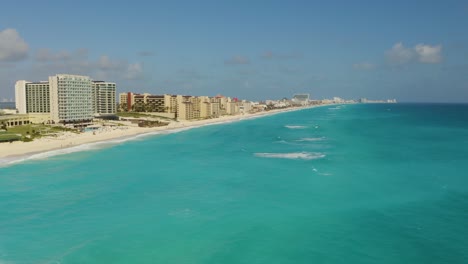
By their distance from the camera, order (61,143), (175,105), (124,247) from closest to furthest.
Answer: (124,247)
(61,143)
(175,105)

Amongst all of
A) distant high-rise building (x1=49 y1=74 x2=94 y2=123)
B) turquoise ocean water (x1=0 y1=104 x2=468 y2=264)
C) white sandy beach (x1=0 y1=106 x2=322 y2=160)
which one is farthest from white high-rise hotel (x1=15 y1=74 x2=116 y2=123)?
turquoise ocean water (x1=0 y1=104 x2=468 y2=264)

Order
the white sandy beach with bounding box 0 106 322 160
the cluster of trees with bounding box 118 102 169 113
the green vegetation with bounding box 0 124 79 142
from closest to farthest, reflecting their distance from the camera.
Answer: the white sandy beach with bounding box 0 106 322 160 < the green vegetation with bounding box 0 124 79 142 < the cluster of trees with bounding box 118 102 169 113

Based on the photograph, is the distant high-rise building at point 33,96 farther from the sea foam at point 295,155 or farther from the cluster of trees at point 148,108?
the sea foam at point 295,155

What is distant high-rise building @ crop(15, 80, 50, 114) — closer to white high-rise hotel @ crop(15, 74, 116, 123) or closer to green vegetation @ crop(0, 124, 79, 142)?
white high-rise hotel @ crop(15, 74, 116, 123)

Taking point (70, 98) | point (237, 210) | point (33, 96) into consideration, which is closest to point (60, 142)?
Result: point (70, 98)

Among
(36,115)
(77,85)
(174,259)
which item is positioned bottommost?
(174,259)

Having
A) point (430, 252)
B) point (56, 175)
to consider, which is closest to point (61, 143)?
point (56, 175)

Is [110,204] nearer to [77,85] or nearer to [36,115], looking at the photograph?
[36,115]

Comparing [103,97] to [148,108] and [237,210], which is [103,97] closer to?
[148,108]

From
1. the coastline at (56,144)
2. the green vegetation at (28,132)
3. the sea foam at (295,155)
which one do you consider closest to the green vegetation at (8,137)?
the green vegetation at (28,132)
